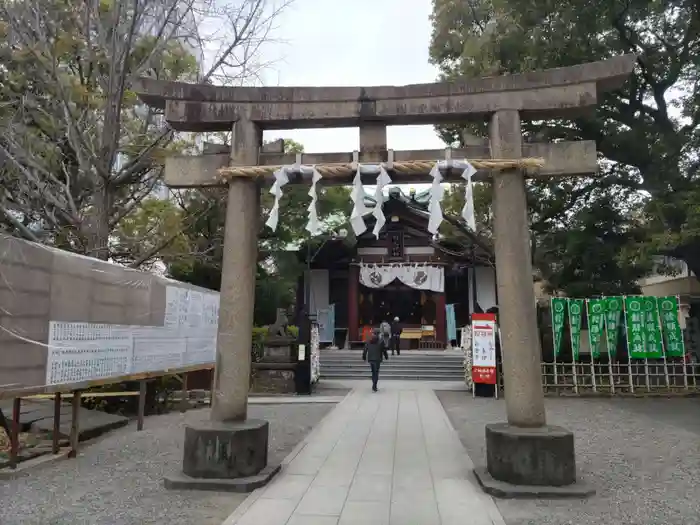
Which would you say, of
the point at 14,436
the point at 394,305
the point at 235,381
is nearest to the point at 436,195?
the point at 235,381

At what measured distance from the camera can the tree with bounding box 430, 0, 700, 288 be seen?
11.8 metres

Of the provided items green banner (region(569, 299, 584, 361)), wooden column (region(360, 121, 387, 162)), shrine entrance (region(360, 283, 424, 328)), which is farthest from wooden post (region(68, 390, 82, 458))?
shrine entrance (region(360, 283, 424, 328))

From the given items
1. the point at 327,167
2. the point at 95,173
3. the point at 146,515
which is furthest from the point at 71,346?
the point at 95,173

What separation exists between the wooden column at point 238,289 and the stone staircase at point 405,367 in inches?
521

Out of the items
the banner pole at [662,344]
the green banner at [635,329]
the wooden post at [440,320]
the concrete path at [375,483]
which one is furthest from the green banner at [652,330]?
the wooden post at [440,320]

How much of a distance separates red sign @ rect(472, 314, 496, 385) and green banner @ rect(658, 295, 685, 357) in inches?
183

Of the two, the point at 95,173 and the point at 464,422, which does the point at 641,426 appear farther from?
the point at 95,173

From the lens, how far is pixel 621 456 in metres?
7.46

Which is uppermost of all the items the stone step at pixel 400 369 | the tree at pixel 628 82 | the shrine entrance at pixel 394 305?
the tree at pixel 628 82

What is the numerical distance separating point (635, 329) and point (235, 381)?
12245mm

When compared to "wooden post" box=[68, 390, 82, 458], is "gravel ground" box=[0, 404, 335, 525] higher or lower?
lower

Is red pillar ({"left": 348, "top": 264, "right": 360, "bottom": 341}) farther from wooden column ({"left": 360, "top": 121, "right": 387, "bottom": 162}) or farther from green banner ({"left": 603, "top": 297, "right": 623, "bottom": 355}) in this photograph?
wooden column ({"left": 360, "top": 121, "right": 387, "bottom": 162})

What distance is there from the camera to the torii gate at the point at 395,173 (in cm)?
589

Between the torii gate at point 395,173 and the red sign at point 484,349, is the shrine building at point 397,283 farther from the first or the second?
the torii gate at point 395,173
